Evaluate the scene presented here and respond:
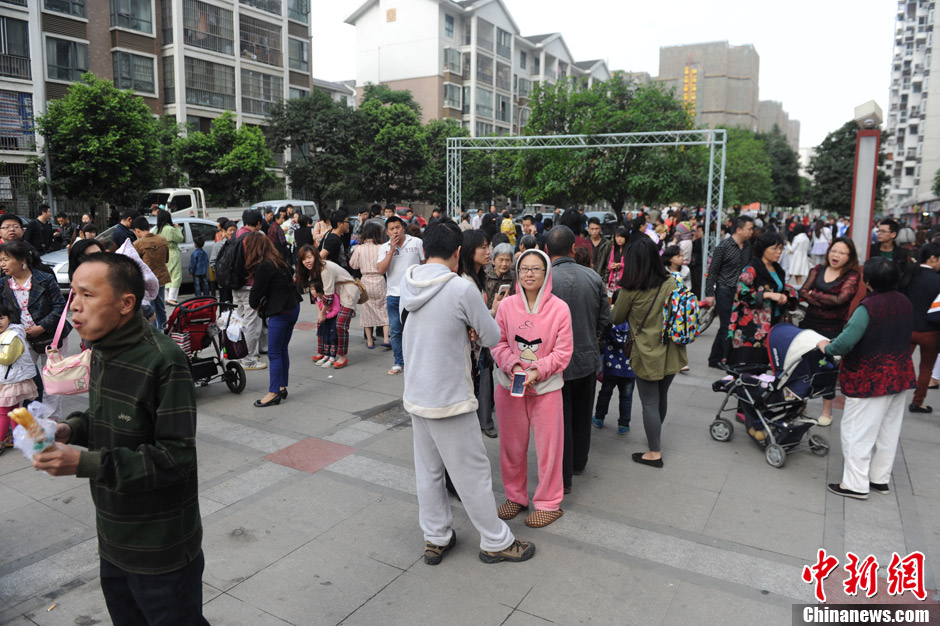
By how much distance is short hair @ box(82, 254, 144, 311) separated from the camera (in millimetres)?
2098

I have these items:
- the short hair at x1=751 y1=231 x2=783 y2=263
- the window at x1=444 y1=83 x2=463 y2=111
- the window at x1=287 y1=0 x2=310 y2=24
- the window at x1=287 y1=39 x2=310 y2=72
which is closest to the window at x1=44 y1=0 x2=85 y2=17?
the window at x1=287 y1=39 x2=310 y2=72

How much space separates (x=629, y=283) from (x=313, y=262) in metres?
3.94

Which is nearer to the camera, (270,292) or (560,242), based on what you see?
(560,242)

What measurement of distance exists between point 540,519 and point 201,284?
10599 mm

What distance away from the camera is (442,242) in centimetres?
346

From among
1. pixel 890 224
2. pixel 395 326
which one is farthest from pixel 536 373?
pixel 890 224

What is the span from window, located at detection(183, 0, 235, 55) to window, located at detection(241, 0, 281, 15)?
1713 millimetres

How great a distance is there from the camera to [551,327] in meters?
3.93

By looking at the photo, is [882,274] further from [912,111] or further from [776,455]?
[912,111]

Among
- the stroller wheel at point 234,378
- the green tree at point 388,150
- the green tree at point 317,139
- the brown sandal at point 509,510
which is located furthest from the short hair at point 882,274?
the green tree at point 388,150

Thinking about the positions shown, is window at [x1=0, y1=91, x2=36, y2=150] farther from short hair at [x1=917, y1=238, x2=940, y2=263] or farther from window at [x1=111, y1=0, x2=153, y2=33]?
short hair at [x1=917, y1=238, x2=940, y2=263]

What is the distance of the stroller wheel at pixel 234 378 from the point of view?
268 inches

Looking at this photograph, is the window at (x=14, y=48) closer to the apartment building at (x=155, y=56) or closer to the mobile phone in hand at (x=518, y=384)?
the apartment building at (x=155, y=56)

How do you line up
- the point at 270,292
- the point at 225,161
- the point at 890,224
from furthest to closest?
the point at 225,161, the point at 890,224, the point at 270,292
